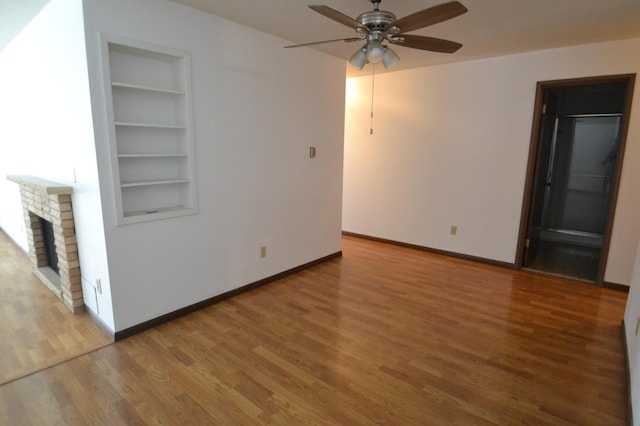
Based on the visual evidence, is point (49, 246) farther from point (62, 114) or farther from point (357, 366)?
point (357, 366)

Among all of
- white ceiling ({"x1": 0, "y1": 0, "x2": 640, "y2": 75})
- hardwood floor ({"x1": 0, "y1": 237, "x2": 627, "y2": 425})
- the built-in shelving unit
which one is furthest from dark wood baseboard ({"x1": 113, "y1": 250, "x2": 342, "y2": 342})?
white ceiling ({"x1": 0, "y1": 0, "x2": 640, "y2": 75})

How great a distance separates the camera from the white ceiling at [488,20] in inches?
96.3

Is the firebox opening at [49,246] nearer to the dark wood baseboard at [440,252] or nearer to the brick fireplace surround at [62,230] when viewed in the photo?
the brick fireplace surround at [62,230]

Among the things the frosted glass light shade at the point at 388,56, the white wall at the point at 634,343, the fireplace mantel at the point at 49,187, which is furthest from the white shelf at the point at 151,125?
the white wall at the point at 634,343

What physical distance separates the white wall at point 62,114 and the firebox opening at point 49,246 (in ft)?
1.75

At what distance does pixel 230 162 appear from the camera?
3.05 m

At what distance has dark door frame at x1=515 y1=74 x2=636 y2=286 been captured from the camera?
3.32 meters

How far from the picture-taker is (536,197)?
416 cm

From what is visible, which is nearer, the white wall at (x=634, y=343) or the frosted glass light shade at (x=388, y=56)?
the white wall at (x=634, y=343)

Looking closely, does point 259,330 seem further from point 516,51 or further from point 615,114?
point 615,114

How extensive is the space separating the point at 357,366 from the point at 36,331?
2.43 meters

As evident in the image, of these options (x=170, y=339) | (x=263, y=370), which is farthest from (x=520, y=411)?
(x=170, y=339)

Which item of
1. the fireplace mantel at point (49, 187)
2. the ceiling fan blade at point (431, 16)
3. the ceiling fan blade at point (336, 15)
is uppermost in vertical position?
the ceiling fan blade at point (336, 15)

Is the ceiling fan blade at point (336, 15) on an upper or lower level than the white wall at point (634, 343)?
upper
